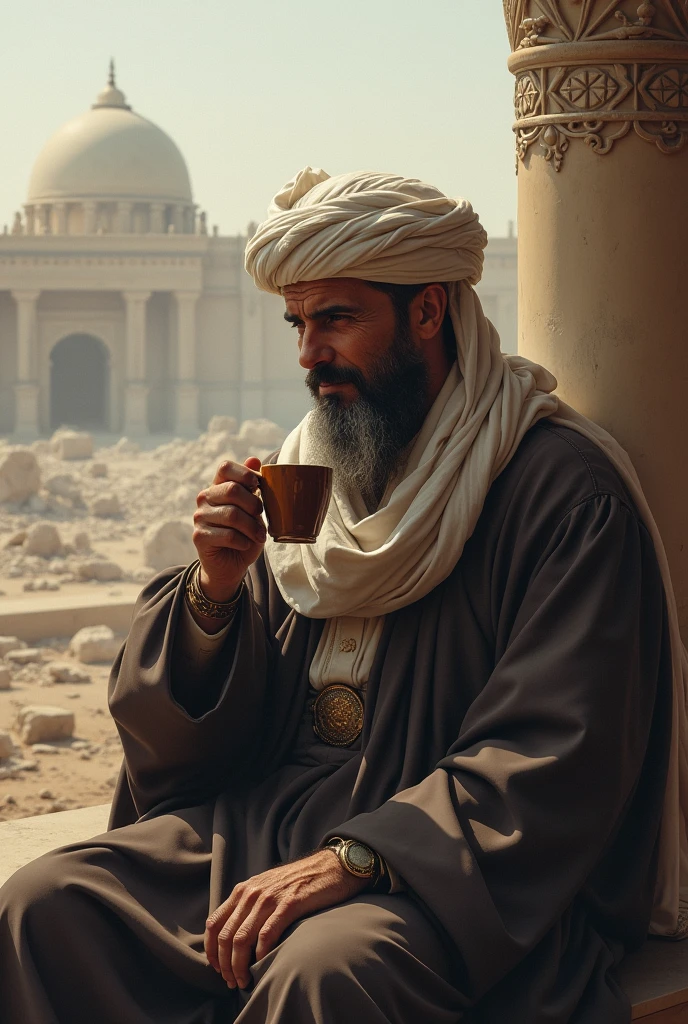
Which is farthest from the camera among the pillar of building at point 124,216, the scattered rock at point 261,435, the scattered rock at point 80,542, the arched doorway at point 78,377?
the pillar of building at point 124,216

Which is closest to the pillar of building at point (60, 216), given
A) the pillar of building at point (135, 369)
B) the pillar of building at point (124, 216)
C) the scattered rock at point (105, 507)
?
the pillar of building at point (124, 216)

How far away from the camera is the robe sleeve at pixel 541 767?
2195 millimetres

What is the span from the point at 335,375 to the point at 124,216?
40842mm

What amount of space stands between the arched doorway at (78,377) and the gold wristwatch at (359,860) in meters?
38.6

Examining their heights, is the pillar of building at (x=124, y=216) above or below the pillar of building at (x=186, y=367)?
above

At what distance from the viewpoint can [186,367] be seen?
38719 millimetres

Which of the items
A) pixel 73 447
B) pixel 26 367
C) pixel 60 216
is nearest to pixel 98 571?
pixel 73 447

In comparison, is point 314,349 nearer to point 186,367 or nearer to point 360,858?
point 360,858

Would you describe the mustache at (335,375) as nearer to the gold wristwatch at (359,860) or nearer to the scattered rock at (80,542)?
the gold wristwatch at (359,860)

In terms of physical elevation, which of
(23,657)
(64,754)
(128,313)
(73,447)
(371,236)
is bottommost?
(64,754)

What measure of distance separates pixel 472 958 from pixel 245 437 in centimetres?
2306

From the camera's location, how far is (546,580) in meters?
2.40

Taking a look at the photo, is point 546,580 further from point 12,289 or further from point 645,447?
point 12,289

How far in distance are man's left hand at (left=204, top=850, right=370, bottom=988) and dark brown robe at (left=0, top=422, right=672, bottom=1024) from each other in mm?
47
